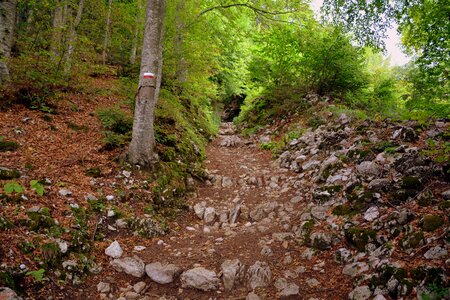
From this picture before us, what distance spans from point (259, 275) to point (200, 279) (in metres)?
0.84

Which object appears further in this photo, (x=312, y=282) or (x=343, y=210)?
(x=343, y=210)

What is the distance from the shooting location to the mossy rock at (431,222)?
3.57 meters

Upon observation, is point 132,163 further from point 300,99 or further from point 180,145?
point 300,99

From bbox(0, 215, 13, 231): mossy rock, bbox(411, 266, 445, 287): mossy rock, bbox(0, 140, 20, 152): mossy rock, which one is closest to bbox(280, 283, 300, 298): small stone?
Result: bbox(411, 266, 445, 287): mossy rock

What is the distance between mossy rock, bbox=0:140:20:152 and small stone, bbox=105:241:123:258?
3128mm

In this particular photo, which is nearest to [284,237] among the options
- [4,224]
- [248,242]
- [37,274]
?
[248,242]

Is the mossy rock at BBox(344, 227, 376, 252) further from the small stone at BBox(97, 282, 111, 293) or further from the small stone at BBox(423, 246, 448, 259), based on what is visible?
the small stone at BBox(97, 282, 111, 293)

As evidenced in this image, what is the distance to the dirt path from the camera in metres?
3.72

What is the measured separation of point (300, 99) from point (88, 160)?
9.51 metres

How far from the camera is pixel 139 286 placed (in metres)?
3.74

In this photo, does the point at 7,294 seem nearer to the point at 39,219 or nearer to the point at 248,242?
the point at 39,219

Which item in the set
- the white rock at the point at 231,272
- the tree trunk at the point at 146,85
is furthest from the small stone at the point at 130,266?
the tree trunk at the point at 146,85

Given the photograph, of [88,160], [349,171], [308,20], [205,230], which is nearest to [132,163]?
[88,160]

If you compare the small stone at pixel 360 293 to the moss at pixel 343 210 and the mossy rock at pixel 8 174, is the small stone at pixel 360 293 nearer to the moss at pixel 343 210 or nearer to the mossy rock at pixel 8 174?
the moss at pixel 343 210
